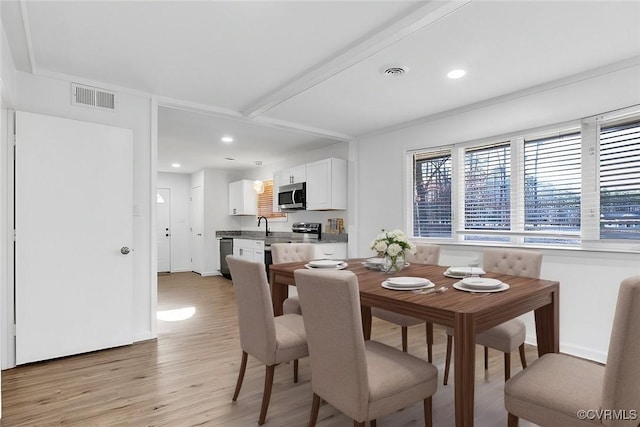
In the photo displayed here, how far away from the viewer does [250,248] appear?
6266 mm

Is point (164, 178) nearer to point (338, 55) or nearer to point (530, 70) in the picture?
point (338, 55)

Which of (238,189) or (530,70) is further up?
(530,70)

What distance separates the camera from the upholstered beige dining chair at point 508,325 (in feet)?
7.11

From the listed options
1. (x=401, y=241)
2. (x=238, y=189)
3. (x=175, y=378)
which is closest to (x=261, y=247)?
(x=238, y=189)

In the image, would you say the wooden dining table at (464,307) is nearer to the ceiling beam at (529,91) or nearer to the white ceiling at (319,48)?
the white ceiling at (319,48)

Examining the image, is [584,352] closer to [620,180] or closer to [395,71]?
[620,180]

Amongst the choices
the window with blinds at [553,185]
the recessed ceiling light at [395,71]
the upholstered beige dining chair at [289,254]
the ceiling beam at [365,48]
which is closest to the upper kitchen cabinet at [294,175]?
the ceiling beam at [365,48]

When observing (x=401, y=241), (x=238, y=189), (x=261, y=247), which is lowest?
(x=261, y=247)

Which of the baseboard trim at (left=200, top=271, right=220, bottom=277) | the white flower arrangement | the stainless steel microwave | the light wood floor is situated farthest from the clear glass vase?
the baseboard trim at (left=200, top=271, right=220, bottom=277)

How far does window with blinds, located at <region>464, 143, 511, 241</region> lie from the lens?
11.6 ft

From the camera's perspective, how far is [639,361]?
3.97 ft

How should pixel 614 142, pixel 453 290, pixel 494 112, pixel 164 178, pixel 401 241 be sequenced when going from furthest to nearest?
pixel 164 178 → pixel 494 112 → pixel 614 142 → pixel 401 241 → pixel 453 290

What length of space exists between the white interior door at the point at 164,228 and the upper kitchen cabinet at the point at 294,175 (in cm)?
357

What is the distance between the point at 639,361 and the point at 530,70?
7.91 ft
